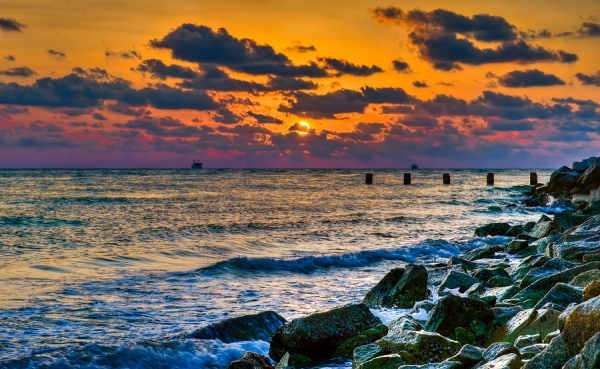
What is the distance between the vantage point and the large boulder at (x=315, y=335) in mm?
8711

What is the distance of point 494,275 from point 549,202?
30.2 m

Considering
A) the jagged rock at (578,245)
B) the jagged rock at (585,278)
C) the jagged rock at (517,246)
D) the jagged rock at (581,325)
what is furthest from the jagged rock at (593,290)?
the jagged rock at (517,246)

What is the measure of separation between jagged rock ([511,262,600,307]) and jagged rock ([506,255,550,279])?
2.53 metres

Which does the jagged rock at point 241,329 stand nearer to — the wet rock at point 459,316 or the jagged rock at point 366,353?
the jagged rock at point 366,353

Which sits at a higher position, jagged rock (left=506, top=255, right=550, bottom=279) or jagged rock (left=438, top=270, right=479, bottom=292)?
jagged rock (left=506, top=255, right=550, bottom=279)

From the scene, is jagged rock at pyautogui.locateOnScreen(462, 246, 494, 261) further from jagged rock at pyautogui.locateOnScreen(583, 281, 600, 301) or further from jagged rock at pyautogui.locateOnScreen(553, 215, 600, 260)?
jagged rock at pyautogui.locateOnScreen(583, 281, 600, 301)

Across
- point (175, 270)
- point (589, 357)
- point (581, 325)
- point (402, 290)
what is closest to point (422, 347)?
point (581, 325)

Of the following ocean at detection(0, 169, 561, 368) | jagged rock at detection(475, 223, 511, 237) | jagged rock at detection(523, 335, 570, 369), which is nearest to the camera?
jagged rock at detection(523, 335, 570, 369)

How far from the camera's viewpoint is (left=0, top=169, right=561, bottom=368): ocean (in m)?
9.27

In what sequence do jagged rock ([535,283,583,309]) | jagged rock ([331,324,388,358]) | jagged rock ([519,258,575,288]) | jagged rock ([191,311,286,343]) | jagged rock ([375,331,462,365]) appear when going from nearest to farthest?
1. jagged rock ([375,331,462,365])
2. jagged rock ([535,283,583,309])
3. jagged rock ([331,324,388,358])
4. jagged rock ([191,311,286,343])
5. jagged rock ([519,258,575,288])

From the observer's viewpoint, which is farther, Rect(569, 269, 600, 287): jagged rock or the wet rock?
Rect(569, 269, 600, 287): jagged rock

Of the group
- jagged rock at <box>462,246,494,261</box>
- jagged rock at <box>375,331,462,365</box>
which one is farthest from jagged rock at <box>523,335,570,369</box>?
jagged rock at <box>462,246,494,261</box>

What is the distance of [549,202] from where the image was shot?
131 feet

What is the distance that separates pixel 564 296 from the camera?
8109 millimetres
